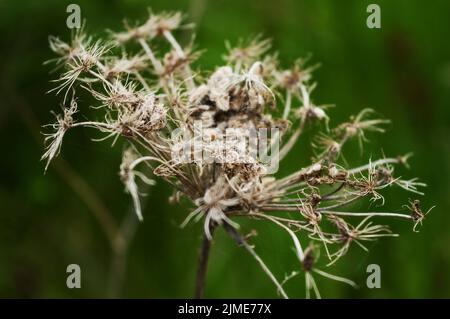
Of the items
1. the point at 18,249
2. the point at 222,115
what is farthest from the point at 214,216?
the point at 18,249

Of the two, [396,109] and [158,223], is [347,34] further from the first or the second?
[158,223]

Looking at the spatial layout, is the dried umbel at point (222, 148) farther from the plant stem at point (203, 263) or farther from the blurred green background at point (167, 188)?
the blurred green background at point (167, 188)

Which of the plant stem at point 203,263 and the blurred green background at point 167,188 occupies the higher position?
the blurred green background at point 167,188

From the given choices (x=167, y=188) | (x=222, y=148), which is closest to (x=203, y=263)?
(x=222, y=148)

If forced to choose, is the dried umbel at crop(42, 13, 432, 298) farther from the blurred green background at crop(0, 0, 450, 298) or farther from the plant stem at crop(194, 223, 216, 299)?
the blurred green background at crop(0, 0, 450, 298)

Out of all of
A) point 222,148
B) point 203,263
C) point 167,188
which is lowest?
point 203,263

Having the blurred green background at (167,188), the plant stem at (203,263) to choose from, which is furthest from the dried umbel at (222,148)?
the blurred green background at (167,188)

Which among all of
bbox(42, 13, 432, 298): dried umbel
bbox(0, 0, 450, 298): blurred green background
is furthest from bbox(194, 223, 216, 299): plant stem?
bbox(0, 0, 450, 298): blurred green background

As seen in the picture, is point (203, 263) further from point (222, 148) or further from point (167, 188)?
point (167, 188)

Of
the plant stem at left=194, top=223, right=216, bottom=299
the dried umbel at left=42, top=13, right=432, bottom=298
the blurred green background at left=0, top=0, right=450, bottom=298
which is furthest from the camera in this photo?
the blurred green background at left=0, top=0, right=450, bottom=298
